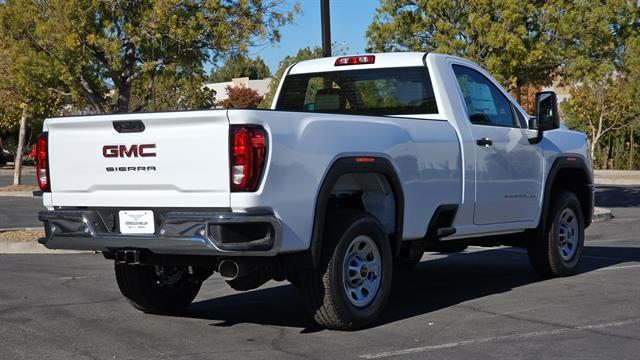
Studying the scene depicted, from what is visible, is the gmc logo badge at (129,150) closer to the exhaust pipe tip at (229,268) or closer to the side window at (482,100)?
the exhaust pipe tip at (229,268)

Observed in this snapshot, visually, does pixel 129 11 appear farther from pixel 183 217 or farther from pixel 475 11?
pixel 183 217

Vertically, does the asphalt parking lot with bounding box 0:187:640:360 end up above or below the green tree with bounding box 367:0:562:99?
below

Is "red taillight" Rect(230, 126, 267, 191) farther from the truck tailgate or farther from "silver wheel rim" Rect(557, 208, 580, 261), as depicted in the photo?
"silver wheel rim" Rect(557, 208, 580, 261)

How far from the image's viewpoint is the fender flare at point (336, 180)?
6.62 metres

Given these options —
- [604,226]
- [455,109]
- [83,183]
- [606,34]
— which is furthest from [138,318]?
[606,34]

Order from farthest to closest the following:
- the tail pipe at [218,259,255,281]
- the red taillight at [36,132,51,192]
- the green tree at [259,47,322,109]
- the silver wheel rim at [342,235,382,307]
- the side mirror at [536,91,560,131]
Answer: the green tree at [259,47,322,109] → the side mirror at [536,91,560,131] → the red taillight at [36,132,51,192] → the silver wheel rim at [342,235,382,307] → the tail pipe at [218,259,255,281]

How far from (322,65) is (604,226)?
9979 millimetres

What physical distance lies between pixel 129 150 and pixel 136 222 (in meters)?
0.52

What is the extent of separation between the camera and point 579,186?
34.8ft

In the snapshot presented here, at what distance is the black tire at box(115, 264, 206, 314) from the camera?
7840mm

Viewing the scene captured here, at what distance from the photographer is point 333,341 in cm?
671

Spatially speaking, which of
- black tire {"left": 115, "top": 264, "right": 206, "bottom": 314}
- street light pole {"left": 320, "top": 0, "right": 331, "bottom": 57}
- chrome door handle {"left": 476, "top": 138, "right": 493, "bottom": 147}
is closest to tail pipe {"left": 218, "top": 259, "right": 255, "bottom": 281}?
black tire {"left": 115, "top": 264, "right": 206, "bottom": 314}

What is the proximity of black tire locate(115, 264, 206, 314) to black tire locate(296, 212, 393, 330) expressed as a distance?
4.81 ft

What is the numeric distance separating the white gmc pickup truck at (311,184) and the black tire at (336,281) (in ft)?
0.04
